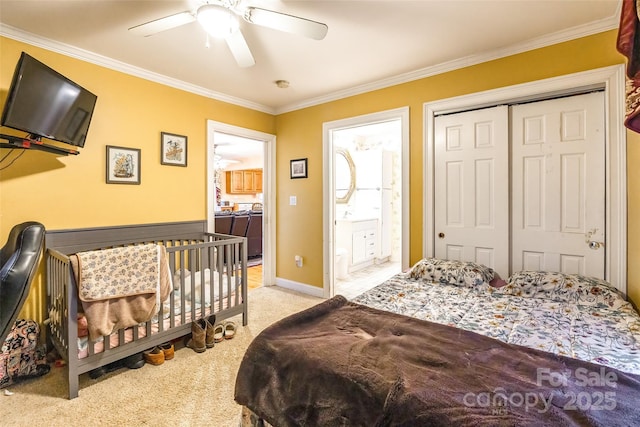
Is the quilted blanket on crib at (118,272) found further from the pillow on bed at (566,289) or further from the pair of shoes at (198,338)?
the pillow on bed at (566,289)

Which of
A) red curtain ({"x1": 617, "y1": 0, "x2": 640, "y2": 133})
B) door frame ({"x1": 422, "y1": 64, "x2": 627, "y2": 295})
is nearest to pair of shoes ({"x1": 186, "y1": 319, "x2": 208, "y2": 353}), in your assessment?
red curtain ({"x1": 617, "y1": 0, "x2": 640, "y2": 133})

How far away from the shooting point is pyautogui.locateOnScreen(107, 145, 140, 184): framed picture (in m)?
2.71

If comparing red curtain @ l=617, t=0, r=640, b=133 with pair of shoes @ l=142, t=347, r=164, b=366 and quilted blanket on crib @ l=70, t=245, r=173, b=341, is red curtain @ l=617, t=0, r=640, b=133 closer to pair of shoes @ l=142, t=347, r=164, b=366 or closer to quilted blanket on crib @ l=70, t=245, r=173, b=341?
quilted blanket on crib @ l=70, t=245, r=173, b=341

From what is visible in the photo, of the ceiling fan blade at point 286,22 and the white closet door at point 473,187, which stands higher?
the ceiling fan blade at point 286,22

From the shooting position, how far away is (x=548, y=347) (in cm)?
133

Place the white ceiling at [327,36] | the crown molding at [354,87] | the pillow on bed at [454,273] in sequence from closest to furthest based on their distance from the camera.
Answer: the white ceiling at [327,36], the crown molding at [354,87], the pillow on bed at [454,273]

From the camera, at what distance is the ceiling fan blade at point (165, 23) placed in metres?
1.75

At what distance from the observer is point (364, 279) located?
15.3ft

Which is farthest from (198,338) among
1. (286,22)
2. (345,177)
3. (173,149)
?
(345,177)

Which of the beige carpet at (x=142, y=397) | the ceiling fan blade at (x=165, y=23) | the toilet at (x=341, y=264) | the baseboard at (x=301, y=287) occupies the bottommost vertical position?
the beige carpet at (x=142, y=397)

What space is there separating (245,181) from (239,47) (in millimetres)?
7663

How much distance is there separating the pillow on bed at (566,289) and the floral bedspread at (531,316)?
0.01 m

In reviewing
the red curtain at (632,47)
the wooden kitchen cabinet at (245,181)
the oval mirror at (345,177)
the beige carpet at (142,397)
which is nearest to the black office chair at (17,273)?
the beige carpet at (142,397)

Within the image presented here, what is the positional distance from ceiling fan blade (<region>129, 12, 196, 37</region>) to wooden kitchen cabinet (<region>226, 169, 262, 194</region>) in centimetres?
761
